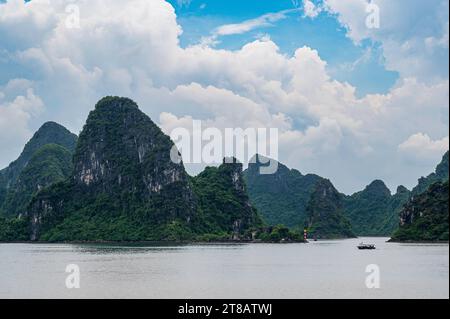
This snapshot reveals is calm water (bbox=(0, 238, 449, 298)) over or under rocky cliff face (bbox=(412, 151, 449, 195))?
under

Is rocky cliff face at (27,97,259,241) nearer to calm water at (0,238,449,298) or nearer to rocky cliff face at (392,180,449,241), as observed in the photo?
rocky cliff face at (392,180,449,241)

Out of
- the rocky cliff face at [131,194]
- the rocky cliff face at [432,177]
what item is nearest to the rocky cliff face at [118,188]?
the rocky cliff face at [131,194]

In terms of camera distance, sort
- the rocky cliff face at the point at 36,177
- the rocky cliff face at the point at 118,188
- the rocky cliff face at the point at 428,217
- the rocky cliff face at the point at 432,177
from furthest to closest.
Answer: the rocky cliff face at the point at 36,177 < the rocky cliff face at the point at 432,177 < the rocky cliff face at the point at 118,188 < the rocky cliff face at the point at 428,217

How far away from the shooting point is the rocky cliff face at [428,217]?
110925 millimetres

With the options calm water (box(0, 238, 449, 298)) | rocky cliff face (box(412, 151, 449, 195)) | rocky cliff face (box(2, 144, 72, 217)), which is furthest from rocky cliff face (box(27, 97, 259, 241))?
calm water (box(0, 238, 449, 298))

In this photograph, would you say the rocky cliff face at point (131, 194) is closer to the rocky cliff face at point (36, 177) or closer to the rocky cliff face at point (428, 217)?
the rocky cliff face at point (36, 177)

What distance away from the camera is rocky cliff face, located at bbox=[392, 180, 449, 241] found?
110925mm

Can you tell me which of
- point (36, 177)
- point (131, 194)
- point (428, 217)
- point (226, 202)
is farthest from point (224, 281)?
point (36, 177)

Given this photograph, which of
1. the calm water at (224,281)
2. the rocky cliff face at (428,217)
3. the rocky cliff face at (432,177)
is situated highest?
the rocky cliff face at (432,177)

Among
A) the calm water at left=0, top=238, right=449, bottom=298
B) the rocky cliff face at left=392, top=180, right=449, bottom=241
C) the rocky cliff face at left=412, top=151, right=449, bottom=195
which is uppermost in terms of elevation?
the rocky cliff face at left=412, top=151, right=449, bottom=195

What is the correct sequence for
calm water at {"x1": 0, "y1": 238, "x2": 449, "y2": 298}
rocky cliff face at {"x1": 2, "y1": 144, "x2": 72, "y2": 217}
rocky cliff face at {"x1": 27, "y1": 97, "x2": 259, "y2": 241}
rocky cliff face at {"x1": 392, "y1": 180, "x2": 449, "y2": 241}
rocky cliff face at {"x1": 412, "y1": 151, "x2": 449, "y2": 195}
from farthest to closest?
rocky cliff face at {"x1": 2, "y1": 144, "x2": 72, "y2": 217}
rocky cliff face at {"x1": 412, "y1": 151, "x2": 449, "y2": 195}
rocky cliff face at {"x1": 27, "y1": 97, "x2": 259, "y2": 241}
rocky cliff face at {"x1": 392, "y1": 180, "x2": 449, "y2": 241}
calm water at {"x1": 0, "y1": 238, "x2": 449, "y2": 298}

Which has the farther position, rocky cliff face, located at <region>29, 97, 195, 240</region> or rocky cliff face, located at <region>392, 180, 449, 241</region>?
rocky cliff face, located at <region>29, 97, 195, 240</region>
